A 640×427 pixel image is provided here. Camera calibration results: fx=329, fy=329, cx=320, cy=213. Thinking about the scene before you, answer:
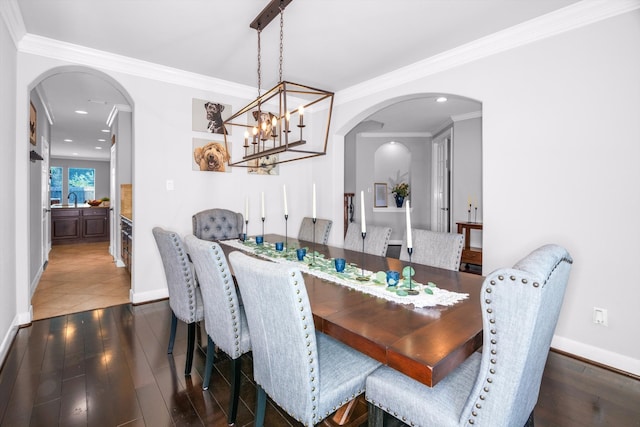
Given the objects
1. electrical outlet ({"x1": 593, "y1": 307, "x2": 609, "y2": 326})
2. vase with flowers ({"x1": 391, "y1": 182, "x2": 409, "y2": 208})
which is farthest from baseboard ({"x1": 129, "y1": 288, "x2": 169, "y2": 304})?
vase with flowers ({"x1": 391, "y1": 182, "x2": 409, "y2": 208})

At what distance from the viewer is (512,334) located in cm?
88

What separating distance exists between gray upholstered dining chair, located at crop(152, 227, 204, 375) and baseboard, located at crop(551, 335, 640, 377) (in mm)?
2613

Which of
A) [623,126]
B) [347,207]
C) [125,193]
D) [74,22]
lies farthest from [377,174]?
[74,22]

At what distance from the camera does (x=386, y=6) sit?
2.36 m

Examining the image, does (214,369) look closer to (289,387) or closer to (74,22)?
(289,387)

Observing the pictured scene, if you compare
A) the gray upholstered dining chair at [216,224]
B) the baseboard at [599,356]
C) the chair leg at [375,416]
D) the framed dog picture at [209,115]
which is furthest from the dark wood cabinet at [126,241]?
the baseboard at [599,356]

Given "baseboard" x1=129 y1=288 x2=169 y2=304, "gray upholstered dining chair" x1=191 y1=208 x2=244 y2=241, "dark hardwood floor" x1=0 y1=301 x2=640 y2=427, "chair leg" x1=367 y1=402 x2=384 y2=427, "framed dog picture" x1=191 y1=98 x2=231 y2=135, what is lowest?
"dark hardwood floor" x1=0 y1=301 x2=640 y2=427

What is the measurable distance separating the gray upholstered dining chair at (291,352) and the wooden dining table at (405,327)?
0.49ft

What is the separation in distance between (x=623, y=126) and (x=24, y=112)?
15.2 feet

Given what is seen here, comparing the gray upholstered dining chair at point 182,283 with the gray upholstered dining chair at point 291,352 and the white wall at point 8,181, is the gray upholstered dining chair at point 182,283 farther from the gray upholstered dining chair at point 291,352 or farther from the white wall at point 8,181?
the white wall at point 8,181

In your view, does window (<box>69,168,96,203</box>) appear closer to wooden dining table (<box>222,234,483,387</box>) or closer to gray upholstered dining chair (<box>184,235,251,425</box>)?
gray upholstered dining chair (<box>184,235,251,425</box>)

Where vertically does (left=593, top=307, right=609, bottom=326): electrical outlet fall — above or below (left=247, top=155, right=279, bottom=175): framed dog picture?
below

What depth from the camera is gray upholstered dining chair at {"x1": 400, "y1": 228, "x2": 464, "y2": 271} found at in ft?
7.11

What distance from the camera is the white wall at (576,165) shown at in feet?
7.14
